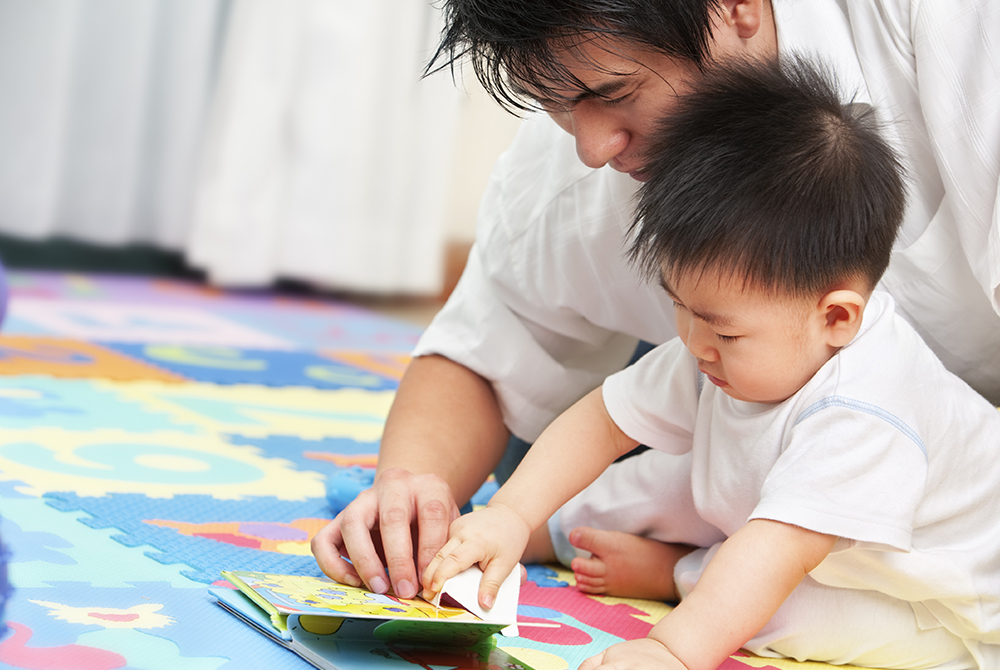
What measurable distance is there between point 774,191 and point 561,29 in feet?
0.59

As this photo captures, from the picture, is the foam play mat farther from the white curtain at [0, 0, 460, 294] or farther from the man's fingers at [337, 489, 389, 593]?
the white curtain at [0, 0, 460, 294]

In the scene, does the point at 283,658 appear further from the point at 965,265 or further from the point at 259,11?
the point at 259,11

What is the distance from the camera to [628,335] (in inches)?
38.9

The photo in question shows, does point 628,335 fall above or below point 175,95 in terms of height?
below

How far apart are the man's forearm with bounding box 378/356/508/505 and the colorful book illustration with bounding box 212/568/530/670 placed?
19 centimetres

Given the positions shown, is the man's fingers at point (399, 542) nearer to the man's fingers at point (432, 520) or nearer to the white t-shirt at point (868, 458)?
the man's fingers at point (432, 520)

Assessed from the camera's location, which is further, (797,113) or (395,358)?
(395,358)

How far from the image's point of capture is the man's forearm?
0.84 meters

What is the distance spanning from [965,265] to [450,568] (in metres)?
0.47

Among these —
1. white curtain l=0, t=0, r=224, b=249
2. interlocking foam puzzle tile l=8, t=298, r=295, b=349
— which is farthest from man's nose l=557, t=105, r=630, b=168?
→ white curtain l=0, t=0, r=224, b=249

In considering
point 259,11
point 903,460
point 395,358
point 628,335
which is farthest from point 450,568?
point 259,11

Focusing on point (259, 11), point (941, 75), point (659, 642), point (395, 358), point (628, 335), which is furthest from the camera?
point (259, 11)

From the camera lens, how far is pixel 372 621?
23.2 inches

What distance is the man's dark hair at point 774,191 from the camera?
0.59m
